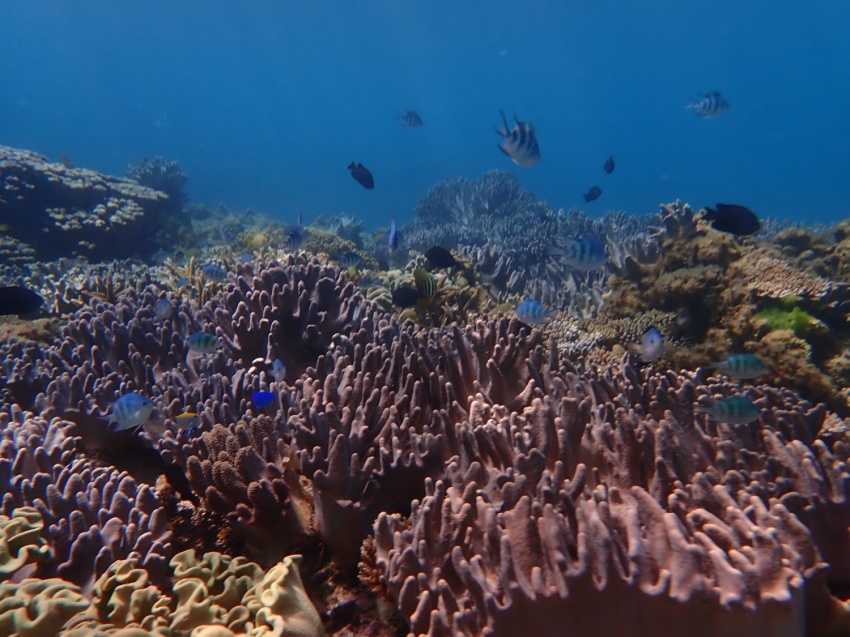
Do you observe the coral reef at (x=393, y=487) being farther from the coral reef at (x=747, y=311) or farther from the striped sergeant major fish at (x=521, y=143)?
the striped sergeant major fish at (x=521, y=143)

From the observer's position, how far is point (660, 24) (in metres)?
98.3

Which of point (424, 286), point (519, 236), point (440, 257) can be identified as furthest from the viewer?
point (519, 236)

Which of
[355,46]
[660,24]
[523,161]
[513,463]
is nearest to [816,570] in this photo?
[513,463]

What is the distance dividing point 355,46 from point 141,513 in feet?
466

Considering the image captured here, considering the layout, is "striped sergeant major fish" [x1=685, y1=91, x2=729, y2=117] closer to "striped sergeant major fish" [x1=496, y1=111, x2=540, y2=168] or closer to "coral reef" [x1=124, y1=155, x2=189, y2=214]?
"striped sergeant major fish" [x1=496, y1=111, x2=540, y2=168]

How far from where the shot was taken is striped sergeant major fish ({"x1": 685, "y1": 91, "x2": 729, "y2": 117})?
10.9m

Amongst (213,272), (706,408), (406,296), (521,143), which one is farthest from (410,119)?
(706,408)

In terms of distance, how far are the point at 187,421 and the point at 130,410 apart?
0.41m

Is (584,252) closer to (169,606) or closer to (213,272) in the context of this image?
(213,272)

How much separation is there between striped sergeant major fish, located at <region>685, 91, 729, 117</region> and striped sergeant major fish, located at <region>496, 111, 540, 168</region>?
6548 millimetres

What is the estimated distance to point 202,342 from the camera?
413 cm

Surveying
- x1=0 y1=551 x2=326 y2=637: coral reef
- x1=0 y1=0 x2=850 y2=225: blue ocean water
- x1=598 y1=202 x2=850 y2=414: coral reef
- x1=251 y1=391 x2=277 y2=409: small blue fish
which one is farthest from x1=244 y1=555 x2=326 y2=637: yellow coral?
x1=0 y1=0 x2=850 y2=225: blue ocean water

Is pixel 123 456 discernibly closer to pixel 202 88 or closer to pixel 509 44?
pixel 509 44

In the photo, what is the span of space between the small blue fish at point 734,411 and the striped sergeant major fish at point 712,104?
35.9ft
